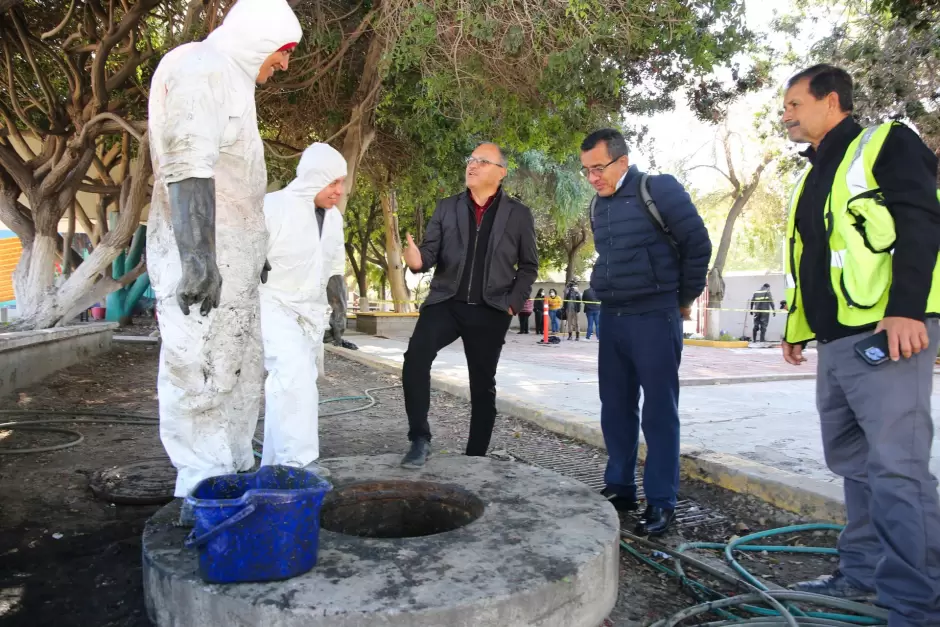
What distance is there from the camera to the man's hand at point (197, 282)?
7.67ft

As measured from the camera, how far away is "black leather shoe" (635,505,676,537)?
3.30 m

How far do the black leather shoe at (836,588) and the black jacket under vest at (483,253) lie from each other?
1910 millimetres

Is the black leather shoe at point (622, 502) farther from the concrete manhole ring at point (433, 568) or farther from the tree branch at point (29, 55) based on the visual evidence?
the tree branch at point (29, 55)

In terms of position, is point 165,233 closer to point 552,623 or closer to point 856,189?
point 552,623

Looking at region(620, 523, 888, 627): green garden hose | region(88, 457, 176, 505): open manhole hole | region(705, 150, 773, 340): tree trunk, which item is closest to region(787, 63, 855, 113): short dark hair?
region(620, 523, 888, 627): green garden hose

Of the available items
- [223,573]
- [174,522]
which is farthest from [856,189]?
[174,522]

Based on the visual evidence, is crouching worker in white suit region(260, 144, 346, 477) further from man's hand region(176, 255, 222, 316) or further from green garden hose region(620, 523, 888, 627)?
green garden hose region(620, 523, 888, 627)

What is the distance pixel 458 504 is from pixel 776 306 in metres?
22.2

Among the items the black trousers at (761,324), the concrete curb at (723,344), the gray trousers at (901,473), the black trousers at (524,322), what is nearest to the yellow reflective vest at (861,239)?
the gray trousers at (901,473)

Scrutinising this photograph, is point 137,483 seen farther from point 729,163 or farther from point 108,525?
point 729,163

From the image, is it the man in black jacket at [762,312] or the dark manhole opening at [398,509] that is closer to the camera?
the dark manhole opening at [398,509]

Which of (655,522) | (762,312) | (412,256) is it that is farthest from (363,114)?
(762,312)

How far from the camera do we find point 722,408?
21.9 ft

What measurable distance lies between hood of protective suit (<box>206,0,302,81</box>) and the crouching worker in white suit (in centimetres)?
98
